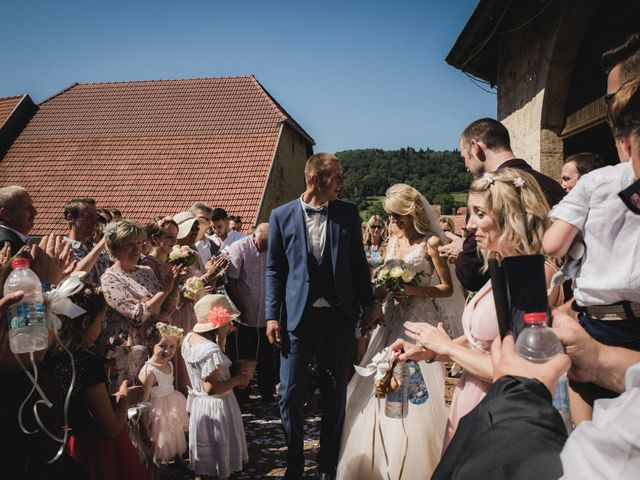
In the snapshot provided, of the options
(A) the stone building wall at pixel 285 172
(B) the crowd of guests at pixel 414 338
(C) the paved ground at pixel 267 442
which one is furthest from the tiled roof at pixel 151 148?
(B) the crowd of guests at pixel 414 338

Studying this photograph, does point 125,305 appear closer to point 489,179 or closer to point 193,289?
point 193,289

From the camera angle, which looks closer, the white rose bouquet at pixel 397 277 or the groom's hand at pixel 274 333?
the groom's hand at pixel 274 333

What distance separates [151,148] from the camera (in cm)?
2164

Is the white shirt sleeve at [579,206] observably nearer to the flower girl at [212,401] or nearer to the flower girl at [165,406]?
the flower girl at [212,401]

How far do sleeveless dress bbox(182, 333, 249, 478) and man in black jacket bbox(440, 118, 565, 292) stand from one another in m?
2.09

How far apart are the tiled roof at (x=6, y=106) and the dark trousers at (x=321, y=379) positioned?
2386 cm

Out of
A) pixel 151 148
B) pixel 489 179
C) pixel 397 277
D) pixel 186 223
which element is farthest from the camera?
pixel 151 148

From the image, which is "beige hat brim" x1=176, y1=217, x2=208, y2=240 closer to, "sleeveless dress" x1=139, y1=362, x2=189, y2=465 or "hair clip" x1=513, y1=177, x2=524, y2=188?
"sleeveless dress" x1=139, y1=362, x2=189, y2=465

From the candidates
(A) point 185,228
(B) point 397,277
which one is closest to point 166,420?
(B) point 397,277

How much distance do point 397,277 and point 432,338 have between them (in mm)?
2229

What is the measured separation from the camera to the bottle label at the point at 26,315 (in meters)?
2.24

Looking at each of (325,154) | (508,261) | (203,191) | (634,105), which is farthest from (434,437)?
(203,191)

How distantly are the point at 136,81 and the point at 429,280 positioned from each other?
24.3 meters

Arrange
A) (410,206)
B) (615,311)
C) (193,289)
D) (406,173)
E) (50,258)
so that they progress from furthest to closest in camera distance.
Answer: (406,173) < (193,289) < (410,206) < (50,258) < (615,311)
